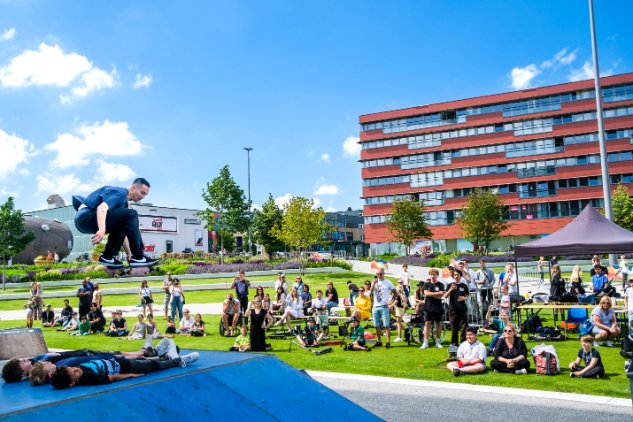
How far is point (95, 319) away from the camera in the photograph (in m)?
19.4

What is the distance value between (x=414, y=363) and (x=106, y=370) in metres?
7.46

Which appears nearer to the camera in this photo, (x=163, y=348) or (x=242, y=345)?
(x=163, y=348)

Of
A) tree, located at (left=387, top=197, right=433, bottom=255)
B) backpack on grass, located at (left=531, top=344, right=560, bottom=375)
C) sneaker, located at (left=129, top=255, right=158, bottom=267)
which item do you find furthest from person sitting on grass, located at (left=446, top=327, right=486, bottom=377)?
tree, located at (left=387, top=197, right=433, bottom=255)

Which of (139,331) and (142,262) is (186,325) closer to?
(139,331)

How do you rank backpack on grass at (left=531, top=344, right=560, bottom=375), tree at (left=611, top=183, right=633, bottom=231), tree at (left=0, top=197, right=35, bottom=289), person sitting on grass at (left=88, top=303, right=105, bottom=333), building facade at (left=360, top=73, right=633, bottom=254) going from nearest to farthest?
1. backpack on grass at (left=531, top=344, right=560, bottom=375)
2. person sitting on grass at (left=88, top=303, right=105, bottom=333)
3. tree at (left=0, top=197, right=35, bottom=289)
4. tree at (left=611, top=183, right=633, bottom=231)
5. building facade at (left=360, top=73, right=633, bottom=254)

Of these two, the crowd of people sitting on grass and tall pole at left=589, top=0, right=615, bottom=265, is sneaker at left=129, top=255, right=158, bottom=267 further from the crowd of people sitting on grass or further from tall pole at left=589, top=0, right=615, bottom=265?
tall pole at left=589, top=0, right=615, bottom=265

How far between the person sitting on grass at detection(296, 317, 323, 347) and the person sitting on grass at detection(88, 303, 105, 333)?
28.5 feet

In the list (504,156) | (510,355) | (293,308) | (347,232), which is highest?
(504,156)

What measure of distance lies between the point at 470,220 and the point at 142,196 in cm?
4551

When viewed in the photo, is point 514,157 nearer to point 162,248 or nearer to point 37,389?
point 162,248

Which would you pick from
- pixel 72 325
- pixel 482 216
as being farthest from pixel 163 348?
pixel 482 216

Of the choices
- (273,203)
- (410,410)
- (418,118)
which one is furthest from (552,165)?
(410,410)

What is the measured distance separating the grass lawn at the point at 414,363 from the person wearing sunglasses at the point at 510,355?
0.72 feet

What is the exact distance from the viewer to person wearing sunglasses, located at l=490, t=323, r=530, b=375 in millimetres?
10836
